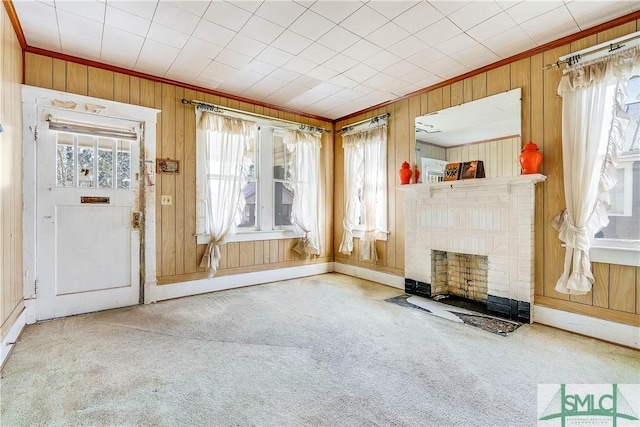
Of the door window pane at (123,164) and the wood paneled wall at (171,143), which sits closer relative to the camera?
the wood paneled wall at (171,143)

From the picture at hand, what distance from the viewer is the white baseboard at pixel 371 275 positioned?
4.39 m

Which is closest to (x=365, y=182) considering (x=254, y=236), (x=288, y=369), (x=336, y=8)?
(x=254, y=236)

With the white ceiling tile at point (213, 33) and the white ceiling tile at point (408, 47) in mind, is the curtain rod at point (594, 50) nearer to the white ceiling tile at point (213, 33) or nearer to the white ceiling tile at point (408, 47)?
the white ceiling tile at point (408, 47)

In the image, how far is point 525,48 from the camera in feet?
9.98

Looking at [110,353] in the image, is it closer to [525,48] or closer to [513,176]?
[513,176]

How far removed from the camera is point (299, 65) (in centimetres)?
342

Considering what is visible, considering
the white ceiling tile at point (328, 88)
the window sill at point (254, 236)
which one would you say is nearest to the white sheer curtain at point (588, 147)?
the white ceiling tile at point (328, 88)

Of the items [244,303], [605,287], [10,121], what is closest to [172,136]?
[10,121]

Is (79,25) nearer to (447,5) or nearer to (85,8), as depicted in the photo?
(85,8)

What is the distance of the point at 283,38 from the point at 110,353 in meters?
3.03

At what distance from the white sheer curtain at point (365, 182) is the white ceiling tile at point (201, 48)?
96.3 inches

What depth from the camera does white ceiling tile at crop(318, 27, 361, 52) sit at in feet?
9.17

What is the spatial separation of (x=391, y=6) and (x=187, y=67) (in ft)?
7.57

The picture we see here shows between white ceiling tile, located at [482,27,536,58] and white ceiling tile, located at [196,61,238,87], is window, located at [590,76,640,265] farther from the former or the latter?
white ceiling tile, located at [196,61,238,87]
